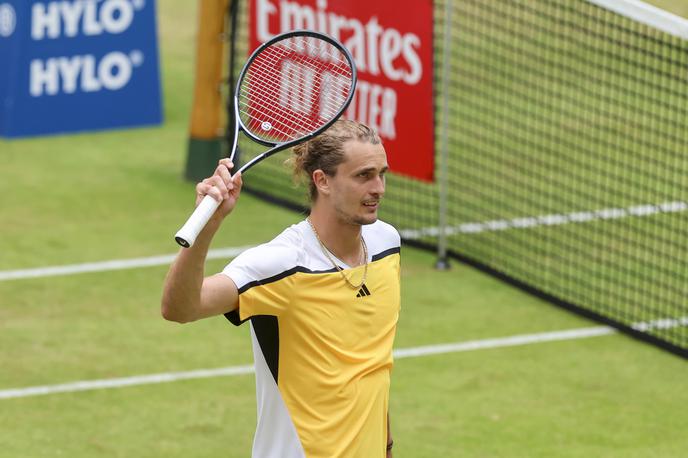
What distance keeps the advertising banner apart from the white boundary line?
6.09 metres

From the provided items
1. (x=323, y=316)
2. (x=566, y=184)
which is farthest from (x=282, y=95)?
(x=566, y=184)

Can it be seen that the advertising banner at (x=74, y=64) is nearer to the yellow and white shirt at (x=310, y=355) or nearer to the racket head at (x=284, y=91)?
the racket head at (x=284, y=91)

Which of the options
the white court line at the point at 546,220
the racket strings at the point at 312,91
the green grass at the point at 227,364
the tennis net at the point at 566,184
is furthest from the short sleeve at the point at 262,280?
the white court line at the point at 546,220

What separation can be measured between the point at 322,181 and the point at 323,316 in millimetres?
477

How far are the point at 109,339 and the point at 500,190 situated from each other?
13.9 feet

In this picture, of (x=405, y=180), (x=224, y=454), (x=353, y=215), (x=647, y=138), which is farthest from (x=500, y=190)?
(x=353, y=215)

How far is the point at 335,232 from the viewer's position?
5.07 m

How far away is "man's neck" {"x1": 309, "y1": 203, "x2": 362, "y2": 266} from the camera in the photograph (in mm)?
5059

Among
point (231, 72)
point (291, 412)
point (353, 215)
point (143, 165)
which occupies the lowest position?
point (143, 165)

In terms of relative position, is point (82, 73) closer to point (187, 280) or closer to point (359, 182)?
point (359, 182)

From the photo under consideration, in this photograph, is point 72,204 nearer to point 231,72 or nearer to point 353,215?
point 231,72

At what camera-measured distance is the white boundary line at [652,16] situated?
8.63m

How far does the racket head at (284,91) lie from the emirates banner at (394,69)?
15.0 ft

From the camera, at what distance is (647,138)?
13609mm
